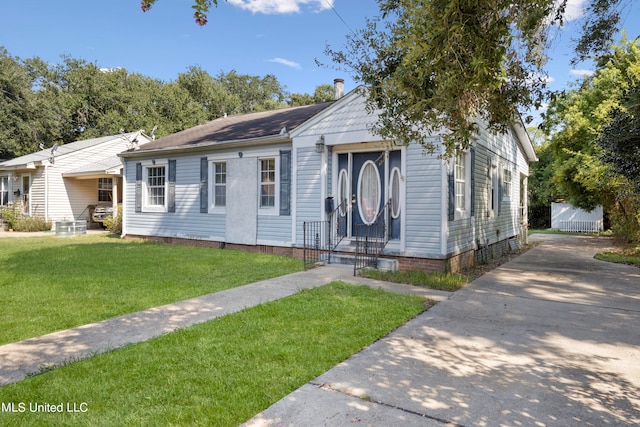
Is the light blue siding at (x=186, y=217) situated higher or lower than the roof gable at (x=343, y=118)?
lower

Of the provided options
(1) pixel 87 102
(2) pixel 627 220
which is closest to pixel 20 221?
(1) pixel 87 102

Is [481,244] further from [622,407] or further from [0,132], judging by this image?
[0,132]

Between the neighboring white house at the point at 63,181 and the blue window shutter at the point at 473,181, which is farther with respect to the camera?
the neighboring white house at the point at 63,181

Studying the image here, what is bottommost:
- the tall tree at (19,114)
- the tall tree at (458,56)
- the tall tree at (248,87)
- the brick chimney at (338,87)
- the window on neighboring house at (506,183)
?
the window on neighboring house at (506,183)

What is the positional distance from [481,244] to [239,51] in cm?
1458

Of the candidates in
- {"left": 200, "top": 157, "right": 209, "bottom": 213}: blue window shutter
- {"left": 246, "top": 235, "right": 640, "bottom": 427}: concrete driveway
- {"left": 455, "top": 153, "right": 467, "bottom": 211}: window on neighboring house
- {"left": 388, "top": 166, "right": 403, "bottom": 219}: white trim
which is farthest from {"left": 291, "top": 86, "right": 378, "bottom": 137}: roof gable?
{"left": 246, "top": 235, "right": 640, "bottom": 427}: concrete driveway

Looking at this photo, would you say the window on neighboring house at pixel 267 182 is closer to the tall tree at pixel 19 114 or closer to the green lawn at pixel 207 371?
the green lawn at pixel 207 371

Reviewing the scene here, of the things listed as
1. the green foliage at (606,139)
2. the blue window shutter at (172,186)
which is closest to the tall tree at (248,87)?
the green foliage at (606,139)

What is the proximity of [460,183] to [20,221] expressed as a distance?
1873cm

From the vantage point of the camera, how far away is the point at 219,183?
38.2 feet

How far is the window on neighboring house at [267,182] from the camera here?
1055 cm

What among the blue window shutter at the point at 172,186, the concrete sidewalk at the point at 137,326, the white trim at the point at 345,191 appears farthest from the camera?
the blue window shutter at the point at 172,186

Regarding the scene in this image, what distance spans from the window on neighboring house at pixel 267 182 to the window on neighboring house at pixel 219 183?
1.46 meters

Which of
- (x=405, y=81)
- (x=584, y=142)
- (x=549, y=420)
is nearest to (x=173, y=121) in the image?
(x=584, y=142)
